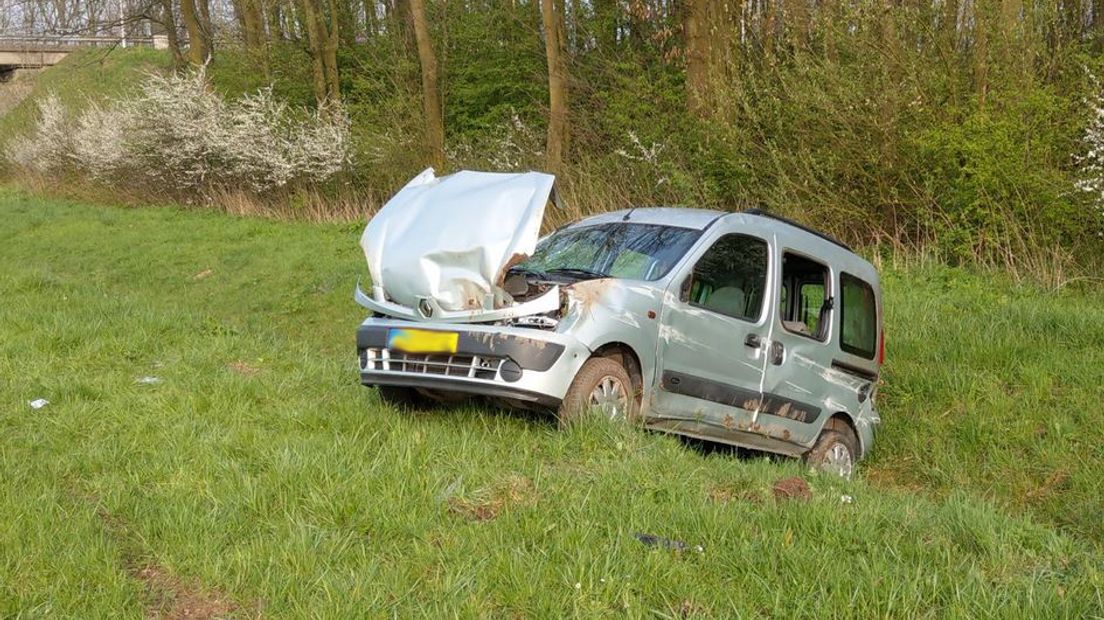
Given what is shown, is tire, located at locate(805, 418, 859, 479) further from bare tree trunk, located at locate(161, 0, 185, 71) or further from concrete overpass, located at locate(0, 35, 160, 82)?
concrete overpass, located at locate(0, 35, 160, 82)

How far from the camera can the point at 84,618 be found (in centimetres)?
323

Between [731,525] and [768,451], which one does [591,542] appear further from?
[768,451]

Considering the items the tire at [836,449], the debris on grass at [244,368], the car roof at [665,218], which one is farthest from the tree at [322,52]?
the tire at [836,449]

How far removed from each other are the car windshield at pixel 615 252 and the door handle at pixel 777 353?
0.97 m

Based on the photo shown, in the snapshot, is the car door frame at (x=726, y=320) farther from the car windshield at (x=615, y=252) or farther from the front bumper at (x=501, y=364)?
the front bumper at (x=501, y=364)

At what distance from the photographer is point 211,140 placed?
23.3m

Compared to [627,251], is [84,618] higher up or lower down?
lower down

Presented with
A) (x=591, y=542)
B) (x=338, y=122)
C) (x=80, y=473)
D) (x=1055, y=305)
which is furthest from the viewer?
(x=338, y=122)

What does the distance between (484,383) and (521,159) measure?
15.4 metres

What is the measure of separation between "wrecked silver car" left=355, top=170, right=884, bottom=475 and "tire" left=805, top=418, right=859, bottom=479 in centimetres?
2

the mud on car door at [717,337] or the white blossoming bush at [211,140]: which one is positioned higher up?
the white blossoming bush at [211,140]

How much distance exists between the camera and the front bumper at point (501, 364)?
5227 mm

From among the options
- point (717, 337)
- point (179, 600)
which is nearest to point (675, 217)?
point (717, 337)

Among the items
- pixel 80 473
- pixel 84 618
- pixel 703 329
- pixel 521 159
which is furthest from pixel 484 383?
pixel 521 159
